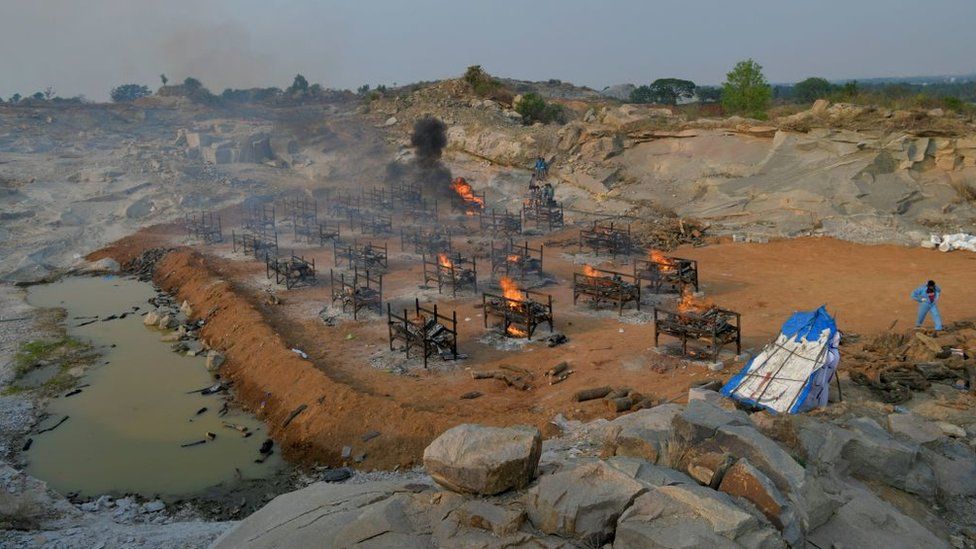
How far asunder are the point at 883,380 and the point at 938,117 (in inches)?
997

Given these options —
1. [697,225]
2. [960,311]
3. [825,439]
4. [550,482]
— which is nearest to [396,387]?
[550,482]

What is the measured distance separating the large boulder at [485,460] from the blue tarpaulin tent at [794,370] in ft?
18.9

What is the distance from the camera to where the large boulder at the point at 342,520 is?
688cm

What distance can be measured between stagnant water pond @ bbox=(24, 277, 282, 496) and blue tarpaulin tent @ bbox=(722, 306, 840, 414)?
9.87m

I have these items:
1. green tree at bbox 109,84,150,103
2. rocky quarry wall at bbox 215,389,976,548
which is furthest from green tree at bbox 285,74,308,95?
rocky quarry wall at bbox 215,389,976,548

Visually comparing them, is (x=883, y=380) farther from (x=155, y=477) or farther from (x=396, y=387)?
(x=155, y=477)

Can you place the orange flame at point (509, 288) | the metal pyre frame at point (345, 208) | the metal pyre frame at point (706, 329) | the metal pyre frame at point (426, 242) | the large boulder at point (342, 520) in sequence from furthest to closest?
the metal pyre frame at point (345, 208) < the metal pyre frame at point (426, 242) < the orange flame at point (509, 288) < the metal pyre frame at point (706, 329) < the large boulder at point (342, 520)

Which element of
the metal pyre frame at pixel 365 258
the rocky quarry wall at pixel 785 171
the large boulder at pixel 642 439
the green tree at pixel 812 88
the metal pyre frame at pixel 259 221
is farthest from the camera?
the green tree at pixel 812 88

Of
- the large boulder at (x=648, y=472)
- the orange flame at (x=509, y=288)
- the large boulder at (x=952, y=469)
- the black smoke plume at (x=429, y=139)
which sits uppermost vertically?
the black smoke plume at (x=429, y=139)

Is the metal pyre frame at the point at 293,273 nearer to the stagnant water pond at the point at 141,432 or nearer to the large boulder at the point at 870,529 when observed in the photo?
the stagnant water pond at the point at 141,432

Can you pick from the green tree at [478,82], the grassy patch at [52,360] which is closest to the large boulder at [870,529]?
the grassy patch at [52,360]

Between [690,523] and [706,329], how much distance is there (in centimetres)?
1011

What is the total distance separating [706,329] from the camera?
50.6 ft

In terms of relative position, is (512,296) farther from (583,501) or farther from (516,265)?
(583,501)
